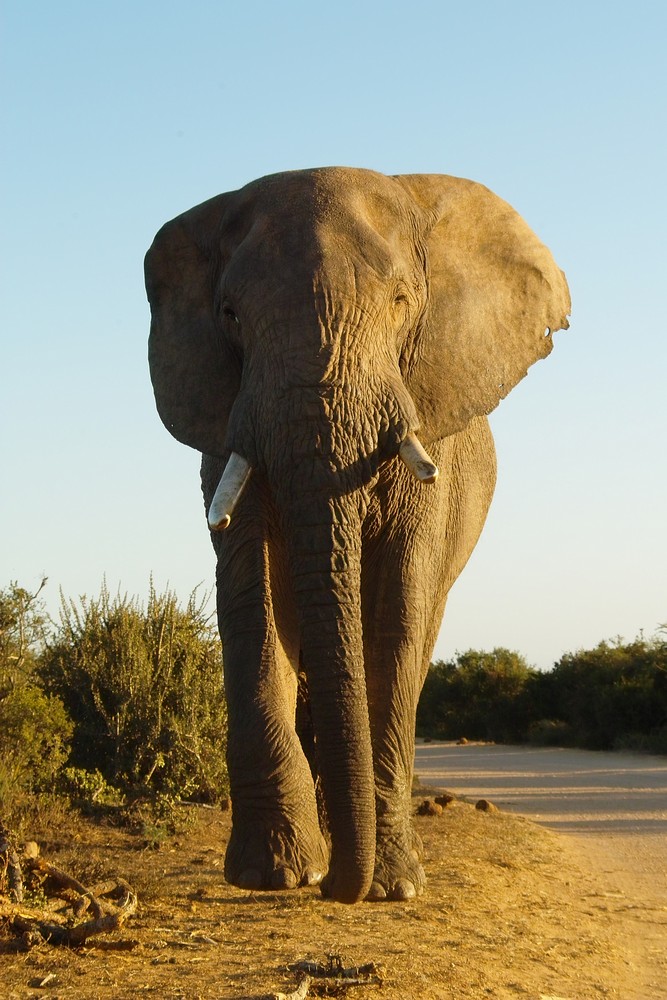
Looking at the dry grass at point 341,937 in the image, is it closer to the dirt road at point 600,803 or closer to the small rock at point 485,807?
the dirt road at point 600,803

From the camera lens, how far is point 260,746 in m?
6.74

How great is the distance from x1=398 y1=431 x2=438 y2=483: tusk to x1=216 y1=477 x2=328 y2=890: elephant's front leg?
2.59 feet

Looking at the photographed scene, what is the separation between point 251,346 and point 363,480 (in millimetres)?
934

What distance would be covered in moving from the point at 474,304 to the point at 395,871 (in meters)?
3.43

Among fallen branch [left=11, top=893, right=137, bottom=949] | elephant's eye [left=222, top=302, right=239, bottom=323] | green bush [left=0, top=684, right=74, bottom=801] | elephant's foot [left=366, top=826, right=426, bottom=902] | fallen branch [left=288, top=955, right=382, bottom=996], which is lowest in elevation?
fallen branch [left=288, top=955, right=382, bottom=996]

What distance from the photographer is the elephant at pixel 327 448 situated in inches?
258

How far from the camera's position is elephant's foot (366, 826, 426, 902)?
24.0 ft

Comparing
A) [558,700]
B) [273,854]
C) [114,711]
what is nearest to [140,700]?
[114,711]

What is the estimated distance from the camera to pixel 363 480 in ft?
22.0

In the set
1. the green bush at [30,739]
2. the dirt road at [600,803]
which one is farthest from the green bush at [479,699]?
the green bush at [30,739]

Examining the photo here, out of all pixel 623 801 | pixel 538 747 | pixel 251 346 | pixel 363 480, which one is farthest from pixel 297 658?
pixel 538 747

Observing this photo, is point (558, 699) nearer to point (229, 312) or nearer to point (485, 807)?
point (485, 807)

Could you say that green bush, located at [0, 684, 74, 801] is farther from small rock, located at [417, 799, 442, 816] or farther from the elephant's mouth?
the elephant's mouth

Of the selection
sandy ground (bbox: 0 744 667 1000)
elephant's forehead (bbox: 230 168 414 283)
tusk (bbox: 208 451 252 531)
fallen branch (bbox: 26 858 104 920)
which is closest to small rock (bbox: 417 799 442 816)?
sandy ground (bbox: 0 744 667 1000)
